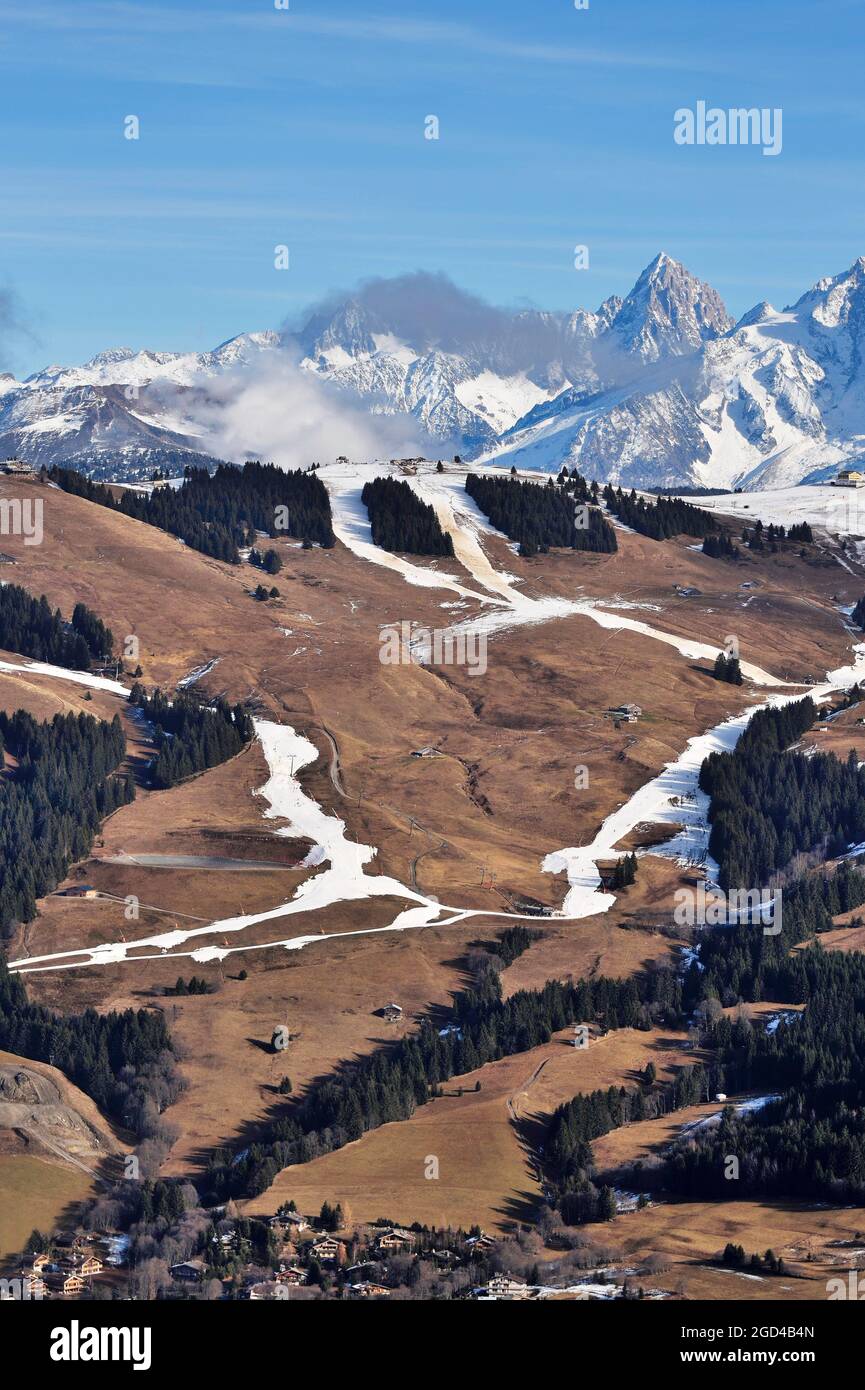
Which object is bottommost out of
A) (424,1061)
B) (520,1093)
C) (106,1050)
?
(520,1093)

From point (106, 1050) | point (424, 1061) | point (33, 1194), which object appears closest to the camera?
point (33, 1194)

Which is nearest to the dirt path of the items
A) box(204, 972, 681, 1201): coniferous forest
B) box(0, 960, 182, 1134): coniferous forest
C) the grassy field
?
box(204, 972, 681, 1201): coniferous forest

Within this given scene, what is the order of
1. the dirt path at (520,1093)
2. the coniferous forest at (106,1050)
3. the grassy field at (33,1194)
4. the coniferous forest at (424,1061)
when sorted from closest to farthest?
the grassy field at (33,1194), the coniferous forest at (424,1061), the dirt path at (520,1093), the coniferous forest at (106,1050)

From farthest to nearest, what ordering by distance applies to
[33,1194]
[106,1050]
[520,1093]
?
[106,1050]
[520,1093]
[33,1194]

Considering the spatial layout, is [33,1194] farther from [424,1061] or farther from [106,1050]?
[424,1061]

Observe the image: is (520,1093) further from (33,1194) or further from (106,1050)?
(33,1194)

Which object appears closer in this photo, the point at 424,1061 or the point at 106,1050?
the point at 106,1050

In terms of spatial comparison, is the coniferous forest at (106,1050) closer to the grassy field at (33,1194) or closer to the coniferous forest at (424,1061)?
the coniferous forest at (424,1061)

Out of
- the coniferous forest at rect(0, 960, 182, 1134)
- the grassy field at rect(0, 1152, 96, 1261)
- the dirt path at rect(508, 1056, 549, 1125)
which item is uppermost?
the coniferous forest at rect(0, 960, 182, 1134)

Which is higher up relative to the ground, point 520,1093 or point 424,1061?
point 424,1061

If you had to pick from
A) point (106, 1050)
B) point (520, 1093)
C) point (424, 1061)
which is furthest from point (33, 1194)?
point (520, 1093)

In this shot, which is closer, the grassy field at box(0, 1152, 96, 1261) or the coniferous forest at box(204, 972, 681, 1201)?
the grassy field at box(0, 1152, 96, 1261)

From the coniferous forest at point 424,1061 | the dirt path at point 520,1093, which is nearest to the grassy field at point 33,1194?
the coniferous forest at point 424,1061

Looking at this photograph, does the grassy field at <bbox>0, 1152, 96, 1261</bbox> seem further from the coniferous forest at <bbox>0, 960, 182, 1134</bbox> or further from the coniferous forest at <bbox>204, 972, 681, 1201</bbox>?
the coniferous forest at <bbox>0, 960, 182, 1134</bbox>
